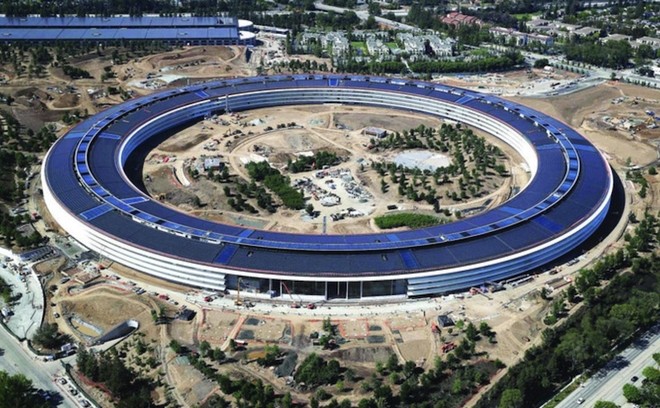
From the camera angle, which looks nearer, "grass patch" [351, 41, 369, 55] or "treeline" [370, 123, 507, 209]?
"treeline" [370, 123, 507, 209]

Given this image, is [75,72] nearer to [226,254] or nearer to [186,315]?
[226,254]

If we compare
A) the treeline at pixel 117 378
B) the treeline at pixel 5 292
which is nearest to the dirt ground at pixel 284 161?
the treeline at pixel 117 378

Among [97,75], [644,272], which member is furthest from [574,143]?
[97,75]

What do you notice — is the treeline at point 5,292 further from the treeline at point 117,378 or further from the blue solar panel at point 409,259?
the blue solar panel at point 409,259

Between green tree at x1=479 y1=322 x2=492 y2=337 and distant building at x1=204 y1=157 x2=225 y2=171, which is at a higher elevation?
distant building at x1=204 y1=157 x2=225 y2=171

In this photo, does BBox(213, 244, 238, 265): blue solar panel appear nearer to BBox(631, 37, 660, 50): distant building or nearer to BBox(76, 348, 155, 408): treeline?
BBox(76, 348, 155, 408): treeline

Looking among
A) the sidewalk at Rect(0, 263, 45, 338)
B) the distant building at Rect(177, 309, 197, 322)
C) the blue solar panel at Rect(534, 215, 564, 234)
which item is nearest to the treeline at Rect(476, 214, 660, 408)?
the blue solar panel at Rect(534, 215, 564, 234)


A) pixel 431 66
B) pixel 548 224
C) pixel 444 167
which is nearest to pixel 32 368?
pixel 548 224
